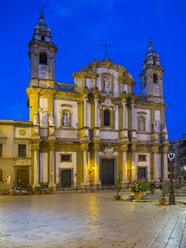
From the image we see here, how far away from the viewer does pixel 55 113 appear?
30422 millimetres

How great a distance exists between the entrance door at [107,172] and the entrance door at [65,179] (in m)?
4.31

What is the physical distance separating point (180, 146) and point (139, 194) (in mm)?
45236

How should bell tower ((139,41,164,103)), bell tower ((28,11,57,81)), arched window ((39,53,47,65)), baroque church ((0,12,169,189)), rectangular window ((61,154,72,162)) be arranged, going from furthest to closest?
bell tower ((139,41,164,103))
arched window ((39,53,47,65))
bell tower ((28,11,57,81))
rectangular window ((61,154,72,162))
baroque church ((0,12,169,189))

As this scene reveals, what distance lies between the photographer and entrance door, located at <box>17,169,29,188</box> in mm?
27344

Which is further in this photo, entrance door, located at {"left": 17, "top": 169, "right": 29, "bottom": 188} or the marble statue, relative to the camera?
the marble statue

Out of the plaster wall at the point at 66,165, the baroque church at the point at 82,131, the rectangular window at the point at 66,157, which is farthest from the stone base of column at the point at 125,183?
the rectangular window at the point at 66,157

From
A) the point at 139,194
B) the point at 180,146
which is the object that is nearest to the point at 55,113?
the point at 139,194

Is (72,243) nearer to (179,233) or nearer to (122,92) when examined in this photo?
(179,233)

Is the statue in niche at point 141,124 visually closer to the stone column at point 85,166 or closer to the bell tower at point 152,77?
the bell tower at point 152,77

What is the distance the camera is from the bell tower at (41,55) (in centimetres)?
3053

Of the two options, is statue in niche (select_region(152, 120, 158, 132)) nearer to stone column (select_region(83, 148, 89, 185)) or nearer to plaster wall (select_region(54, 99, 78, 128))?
stone column (select_region(83, 148, 89, 185))

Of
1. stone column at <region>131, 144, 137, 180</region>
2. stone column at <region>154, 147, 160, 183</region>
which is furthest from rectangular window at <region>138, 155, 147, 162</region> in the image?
stone column at <region>131, 144, 137, 180</region>

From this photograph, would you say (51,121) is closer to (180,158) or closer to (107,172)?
(107,172)

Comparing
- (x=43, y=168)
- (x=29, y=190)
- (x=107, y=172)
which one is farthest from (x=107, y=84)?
(x=29, y=190)
